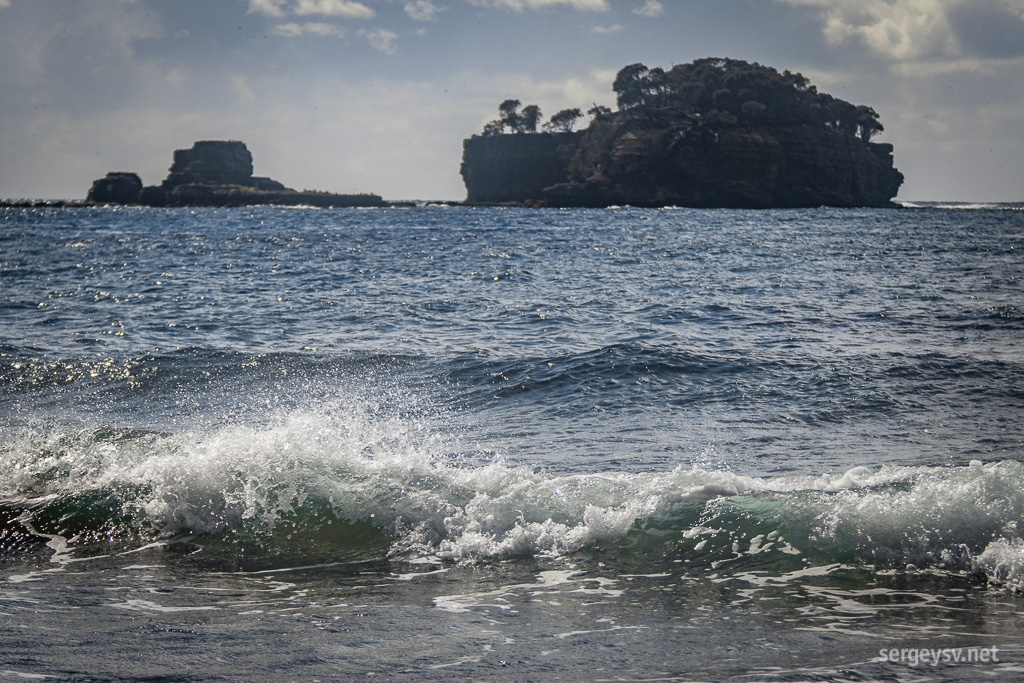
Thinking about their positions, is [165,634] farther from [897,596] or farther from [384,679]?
[897,596]

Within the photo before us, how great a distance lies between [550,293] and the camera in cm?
2223

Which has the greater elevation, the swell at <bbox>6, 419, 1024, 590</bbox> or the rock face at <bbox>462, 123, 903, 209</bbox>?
the rock face at <bbox>462, 123, 903, 209</bbox>

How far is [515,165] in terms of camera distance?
494 ft

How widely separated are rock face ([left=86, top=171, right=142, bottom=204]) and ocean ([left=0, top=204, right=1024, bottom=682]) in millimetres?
169641

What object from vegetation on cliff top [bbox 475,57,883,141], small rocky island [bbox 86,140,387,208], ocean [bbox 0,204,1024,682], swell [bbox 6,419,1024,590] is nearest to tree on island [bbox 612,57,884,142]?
vegetation on cliff top [bbox 475,57,883,141]

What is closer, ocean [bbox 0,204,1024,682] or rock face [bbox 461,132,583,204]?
ocean [bbox 0,204,1024,682]

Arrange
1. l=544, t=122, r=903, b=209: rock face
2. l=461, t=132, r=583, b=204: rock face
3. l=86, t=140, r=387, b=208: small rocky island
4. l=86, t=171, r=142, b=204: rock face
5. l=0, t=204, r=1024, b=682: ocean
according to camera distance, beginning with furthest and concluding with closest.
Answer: l=86, t=171, r=142, b=204: rock face < l=86, t=140, r=387, b=208: small rocky island < l=461, t=132, r=583, b=204: rock face < l=544, t=122, r=903, b=209: rock face < l=0, t=204, r=1024, b=682: ocean

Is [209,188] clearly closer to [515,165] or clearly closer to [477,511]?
[515,165]

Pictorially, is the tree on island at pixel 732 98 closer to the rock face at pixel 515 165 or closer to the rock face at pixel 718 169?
the rock face at pixel 718 169

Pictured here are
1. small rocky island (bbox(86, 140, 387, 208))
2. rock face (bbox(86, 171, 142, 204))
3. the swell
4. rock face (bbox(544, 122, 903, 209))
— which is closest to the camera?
the swell

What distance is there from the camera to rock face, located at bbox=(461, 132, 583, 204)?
481 feet

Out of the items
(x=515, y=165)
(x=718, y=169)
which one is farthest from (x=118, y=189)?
(x=718, y=169)

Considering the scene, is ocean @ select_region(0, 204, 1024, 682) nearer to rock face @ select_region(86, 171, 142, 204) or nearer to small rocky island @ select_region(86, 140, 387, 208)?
small rocky island @ select_region(86, 140, 387, 208)

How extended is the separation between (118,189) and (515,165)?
8615cm
